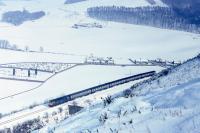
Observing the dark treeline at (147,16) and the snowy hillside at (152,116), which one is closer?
the snowy hillside at (152,116)

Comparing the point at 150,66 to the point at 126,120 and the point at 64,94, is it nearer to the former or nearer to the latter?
the point at 64,94

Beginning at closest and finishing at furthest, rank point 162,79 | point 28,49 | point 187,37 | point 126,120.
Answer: point 126,120
point 162,79
point 28,49
point 187,37

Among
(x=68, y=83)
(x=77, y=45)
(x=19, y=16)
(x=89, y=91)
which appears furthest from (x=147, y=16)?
(x=89, y=91)

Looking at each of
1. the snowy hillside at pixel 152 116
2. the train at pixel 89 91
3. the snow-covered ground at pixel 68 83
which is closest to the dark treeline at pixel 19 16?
the snow-covered ground at pixel 68 83

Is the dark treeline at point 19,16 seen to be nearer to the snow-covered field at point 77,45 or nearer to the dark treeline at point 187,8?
the snow-covered field at point 77,45

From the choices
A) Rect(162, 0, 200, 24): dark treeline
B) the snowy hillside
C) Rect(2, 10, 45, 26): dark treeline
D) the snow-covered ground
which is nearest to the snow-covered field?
the snow-covered ground

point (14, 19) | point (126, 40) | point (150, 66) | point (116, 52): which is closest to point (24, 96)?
point (150, 66)

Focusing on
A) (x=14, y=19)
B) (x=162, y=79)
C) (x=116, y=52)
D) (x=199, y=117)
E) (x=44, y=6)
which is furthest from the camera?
(x=44, y=6)
